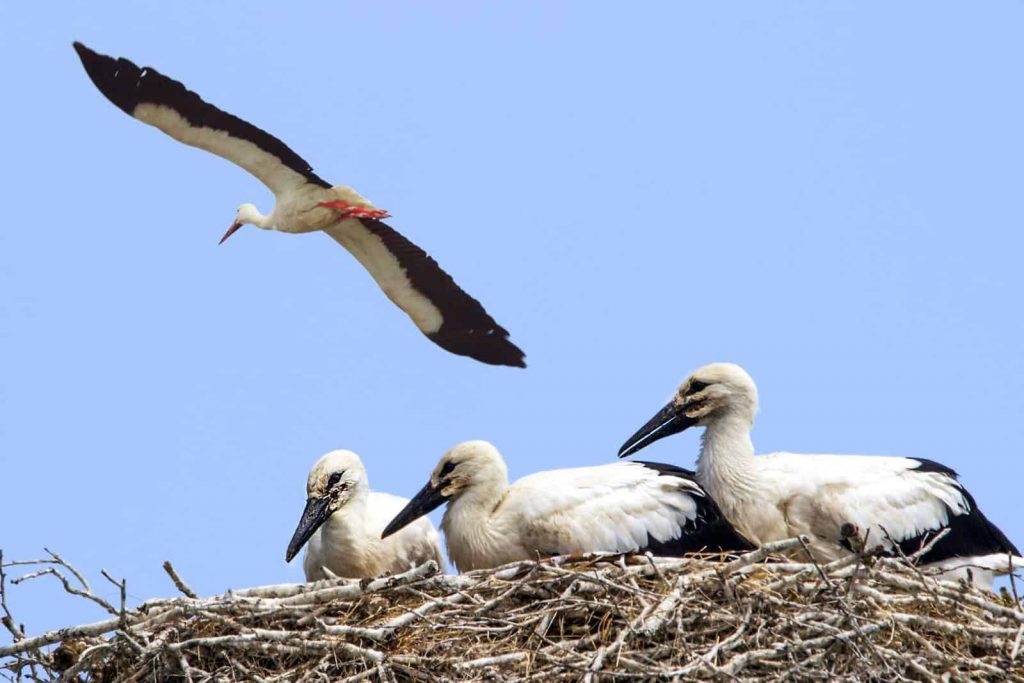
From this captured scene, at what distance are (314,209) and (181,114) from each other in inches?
36.6

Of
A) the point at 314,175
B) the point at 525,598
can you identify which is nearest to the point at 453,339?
the point at 314,175

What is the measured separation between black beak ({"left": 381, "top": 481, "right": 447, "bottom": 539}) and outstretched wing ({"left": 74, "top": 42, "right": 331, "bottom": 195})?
7.99 feet

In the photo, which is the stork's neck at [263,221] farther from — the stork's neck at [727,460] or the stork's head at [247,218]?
the stork's neck at [727,460]

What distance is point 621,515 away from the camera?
8.77 m

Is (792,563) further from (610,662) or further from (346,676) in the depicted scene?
(346,676)

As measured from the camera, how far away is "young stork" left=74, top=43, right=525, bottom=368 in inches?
423

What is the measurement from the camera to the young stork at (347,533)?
30.4ft

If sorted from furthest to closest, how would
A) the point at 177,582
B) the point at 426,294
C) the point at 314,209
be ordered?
the point at 426,294
the point at 314,209
the point at 177,582

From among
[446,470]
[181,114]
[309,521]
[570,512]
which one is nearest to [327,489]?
[309,521]

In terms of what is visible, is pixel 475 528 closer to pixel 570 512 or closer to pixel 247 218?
pixel 570 512

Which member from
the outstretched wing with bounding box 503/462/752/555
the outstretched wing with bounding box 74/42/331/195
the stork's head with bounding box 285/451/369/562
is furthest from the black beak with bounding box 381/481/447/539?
the outstretched wing with bounding box 74/42/331/195

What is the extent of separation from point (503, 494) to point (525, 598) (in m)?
1.16

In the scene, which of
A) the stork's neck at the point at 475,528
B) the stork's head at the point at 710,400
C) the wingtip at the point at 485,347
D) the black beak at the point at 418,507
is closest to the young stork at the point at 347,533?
the black beak at the point at 418,507

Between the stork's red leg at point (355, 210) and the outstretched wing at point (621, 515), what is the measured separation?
2.60 m
